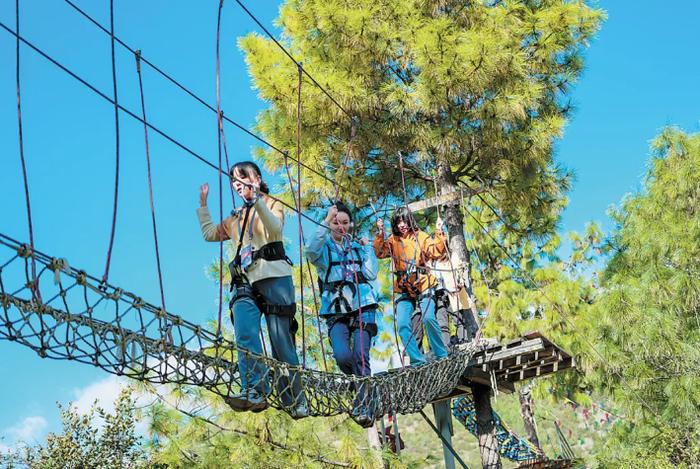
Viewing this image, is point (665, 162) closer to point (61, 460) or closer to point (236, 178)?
point (236, 178)

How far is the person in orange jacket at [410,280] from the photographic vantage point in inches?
198

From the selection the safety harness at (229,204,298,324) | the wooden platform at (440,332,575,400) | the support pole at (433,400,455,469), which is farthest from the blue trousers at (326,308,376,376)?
the support pole at (433,400,455,469)

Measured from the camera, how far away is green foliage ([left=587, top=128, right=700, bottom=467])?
28.3ft

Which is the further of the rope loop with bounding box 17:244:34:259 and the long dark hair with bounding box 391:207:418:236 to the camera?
the long dark hair with bounding box 391:207:418:236

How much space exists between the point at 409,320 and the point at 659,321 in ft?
16.0

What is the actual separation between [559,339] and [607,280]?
947mm

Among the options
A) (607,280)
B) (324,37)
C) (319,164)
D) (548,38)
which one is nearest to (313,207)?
(319,164)

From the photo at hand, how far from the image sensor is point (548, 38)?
315 inches

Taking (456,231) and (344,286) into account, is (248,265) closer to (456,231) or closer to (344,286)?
(344,286)

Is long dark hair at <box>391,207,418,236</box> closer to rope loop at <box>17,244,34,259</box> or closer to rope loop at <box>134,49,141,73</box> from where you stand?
rope loop at <box>134,49,141,73</box>

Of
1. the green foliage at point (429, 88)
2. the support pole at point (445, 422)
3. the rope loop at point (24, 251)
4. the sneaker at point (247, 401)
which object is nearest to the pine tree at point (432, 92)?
the green foliage at point (429, 88)

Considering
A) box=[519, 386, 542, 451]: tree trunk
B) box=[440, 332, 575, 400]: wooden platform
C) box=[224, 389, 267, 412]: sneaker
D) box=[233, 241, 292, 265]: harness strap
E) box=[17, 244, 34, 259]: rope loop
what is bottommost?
box=[224, 389, 267, 412]: sneaker

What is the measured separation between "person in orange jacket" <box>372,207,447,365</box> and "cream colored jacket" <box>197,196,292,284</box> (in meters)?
1.44

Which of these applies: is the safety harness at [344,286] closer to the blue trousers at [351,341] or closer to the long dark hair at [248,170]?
the blue trousers at [351,341]
